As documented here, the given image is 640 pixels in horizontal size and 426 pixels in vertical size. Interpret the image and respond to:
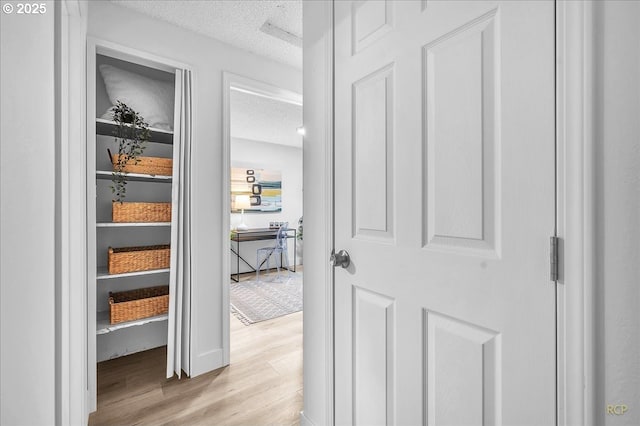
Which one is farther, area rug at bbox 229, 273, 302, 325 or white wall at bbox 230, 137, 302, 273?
white wall at bbox 230, 137, 302, 273

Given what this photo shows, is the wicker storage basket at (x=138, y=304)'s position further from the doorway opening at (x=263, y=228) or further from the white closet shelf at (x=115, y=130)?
the white closet shelf at (x=115, y=130)

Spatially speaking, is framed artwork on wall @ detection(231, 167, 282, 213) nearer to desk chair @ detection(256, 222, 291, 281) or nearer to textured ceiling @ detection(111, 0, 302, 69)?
desk chair @ detection(256, 222, 291, 281)

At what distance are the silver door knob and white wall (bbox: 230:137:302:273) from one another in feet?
14.7

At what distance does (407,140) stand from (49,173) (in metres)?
1.02

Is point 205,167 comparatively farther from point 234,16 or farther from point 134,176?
point 234,16

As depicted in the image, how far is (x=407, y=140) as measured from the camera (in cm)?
102

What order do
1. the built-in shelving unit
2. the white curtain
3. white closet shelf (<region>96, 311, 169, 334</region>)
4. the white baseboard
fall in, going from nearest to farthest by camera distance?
the white baseboard, the built-in shelving unit, white closet shelf (<region>96, 311, 169, 334</region>), the white curtain

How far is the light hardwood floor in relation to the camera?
1704mm

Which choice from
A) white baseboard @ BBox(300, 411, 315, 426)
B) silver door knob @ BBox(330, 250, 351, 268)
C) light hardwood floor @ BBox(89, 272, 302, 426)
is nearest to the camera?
silver door knob @ BBox(330, 250, 351, 268)

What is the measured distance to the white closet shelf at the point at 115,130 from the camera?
2066 mm

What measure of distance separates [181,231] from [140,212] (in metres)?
0.35

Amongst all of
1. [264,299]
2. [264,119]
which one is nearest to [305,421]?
[264,299]

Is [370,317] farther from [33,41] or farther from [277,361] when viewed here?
[277,361]

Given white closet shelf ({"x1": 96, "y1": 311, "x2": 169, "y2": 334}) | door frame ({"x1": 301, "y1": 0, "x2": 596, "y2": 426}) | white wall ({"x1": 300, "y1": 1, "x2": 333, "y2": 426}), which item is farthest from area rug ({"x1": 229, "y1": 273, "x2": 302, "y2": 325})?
door frame ({"x1": 301, "y1": 0, "x2": 596, "y2": 426})
